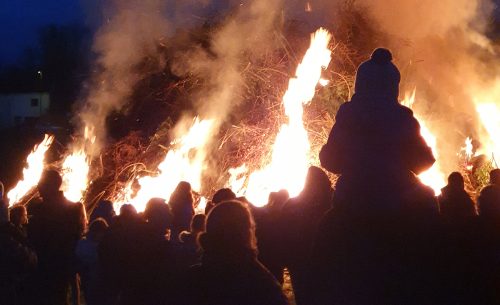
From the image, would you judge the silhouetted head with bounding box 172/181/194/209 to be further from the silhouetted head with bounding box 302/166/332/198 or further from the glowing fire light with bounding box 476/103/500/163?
the glowing fire light with bounding box 476/103/500/163

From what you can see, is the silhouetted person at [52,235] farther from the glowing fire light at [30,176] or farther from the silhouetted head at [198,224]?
the glowing fire light at [30,176]

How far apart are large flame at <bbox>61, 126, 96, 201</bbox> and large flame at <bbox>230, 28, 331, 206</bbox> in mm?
2946

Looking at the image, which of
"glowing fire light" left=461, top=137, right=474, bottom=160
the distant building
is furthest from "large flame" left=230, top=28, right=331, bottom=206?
the distant building

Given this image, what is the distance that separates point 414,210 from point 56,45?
145 feet

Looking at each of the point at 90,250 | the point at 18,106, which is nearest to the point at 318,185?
the point at 90,250

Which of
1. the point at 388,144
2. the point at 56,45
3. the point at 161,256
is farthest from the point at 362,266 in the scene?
the point at 56,45

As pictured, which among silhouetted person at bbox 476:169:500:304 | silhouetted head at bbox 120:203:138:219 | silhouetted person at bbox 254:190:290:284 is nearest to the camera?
silhouetted person at bbox 476:169:500:304

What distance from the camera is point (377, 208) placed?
118 inches

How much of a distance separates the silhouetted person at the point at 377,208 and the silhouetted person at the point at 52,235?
2678 mm

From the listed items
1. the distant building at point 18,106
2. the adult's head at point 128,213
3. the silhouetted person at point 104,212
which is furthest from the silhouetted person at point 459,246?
the distant building at point 18,106

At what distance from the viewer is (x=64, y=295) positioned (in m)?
5.25

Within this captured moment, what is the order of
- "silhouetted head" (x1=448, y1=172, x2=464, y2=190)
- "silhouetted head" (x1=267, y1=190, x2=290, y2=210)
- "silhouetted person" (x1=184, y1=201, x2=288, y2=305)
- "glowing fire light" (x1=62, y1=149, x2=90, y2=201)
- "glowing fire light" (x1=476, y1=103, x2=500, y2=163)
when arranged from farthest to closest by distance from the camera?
"glowing fire light" (x1=476, y1=103, x2=500, y2=163), "glowing fire light" (x1=62, y1=149, x2=90, y2=201), "silhouetted head" (x1=267, y1=190, x2=290, y2=210), "silhouetted head" (x1=448, y1=172, x2=464, y2=190), "silhouetted person" (x1=184, y1=201, x2=288, y2=305)

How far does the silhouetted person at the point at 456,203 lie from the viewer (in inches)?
181

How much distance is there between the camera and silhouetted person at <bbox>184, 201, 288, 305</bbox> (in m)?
2.72
